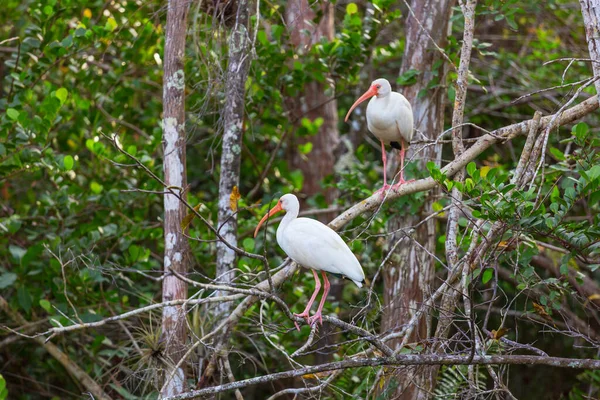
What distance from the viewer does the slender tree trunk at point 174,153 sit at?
568cm

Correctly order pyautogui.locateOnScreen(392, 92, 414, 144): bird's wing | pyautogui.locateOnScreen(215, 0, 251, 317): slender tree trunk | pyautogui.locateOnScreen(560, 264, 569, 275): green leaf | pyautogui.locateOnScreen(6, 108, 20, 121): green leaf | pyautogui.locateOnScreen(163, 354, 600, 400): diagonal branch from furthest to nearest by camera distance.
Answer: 1. pyautogui.locateOnScreen(6, 108, 20, 121): green leaf
2. pyautogui.locateOnScreen(392, 92, 414, 144): bird's wing
3. pyautogui.locateOnScreen(215, 0, 251, 317): slender tree trunk
4. pyautogui.locateOnScreen(560, 264, 569, 275): green leaf
5. pyautogui.locateOnScreen(163, 354, 600, 400): diagonal branch

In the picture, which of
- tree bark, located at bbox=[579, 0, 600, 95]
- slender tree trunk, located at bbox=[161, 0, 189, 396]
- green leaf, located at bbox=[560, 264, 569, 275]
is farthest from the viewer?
slender tree trunk, located at bbox=[161, 0, 189, 396]

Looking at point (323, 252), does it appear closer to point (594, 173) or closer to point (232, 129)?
point (594, 173)

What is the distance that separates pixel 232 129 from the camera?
6203 millimetres

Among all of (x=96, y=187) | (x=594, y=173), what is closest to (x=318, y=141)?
(x=96, y=187)

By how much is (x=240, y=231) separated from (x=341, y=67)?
174cm

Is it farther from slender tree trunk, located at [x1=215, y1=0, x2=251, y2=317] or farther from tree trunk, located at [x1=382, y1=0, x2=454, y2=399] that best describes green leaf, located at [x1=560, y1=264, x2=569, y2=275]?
slender tree trunk, located at [x1=215, y1=0, x2=251, y2=317]

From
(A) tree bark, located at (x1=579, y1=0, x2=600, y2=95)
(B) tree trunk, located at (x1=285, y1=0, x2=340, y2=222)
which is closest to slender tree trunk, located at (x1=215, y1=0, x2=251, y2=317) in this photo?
(A) tree bark, located at (x1=579, y1=0, x2=600, y2=95)

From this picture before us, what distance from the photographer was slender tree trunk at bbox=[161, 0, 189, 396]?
5684 millimetres

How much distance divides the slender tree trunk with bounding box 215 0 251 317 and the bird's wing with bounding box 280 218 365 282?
42.5 inches

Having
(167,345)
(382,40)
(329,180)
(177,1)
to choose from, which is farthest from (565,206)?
(382,40)

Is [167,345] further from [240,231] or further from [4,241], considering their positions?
[4,241]

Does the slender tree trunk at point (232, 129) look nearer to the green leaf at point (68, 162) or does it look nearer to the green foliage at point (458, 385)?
the green leaf at point (68, 162)

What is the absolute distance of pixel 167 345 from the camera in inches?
209
